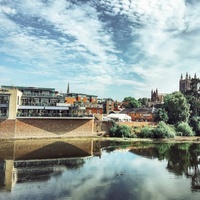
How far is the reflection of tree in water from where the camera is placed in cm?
2759

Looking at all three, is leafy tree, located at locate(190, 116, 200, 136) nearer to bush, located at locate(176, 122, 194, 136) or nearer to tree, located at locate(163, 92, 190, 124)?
tree, located at locate(163, 92, 190, 124)

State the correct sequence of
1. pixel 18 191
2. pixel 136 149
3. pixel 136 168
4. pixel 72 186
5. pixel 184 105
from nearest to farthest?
pixel 18 191 < pixel 72 186 < pixel 136 168 < pixel 136 149 < pixel 184 105

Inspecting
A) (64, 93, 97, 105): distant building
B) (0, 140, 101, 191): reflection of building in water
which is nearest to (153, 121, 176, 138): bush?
(0, 140, 101, 191): reflection of building in water

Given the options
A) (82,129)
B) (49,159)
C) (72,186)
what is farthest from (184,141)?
(72,186)

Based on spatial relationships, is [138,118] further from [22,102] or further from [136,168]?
[136,168]

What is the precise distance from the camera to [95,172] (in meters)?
26.8

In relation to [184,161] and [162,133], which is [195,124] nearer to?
[162,133]

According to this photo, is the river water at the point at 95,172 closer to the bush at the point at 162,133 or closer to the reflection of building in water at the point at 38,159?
the reflection of building in water at the point at 38,159

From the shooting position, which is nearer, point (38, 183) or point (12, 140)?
point (38, 183)

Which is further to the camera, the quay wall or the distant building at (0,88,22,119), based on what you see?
the distant building at (0,88,22,119)

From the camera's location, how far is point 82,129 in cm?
5191

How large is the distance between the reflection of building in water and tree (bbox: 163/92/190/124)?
1158 inches

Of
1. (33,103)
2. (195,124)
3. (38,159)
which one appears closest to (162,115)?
(195,124)

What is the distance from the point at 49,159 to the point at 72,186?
1074 centimetres
